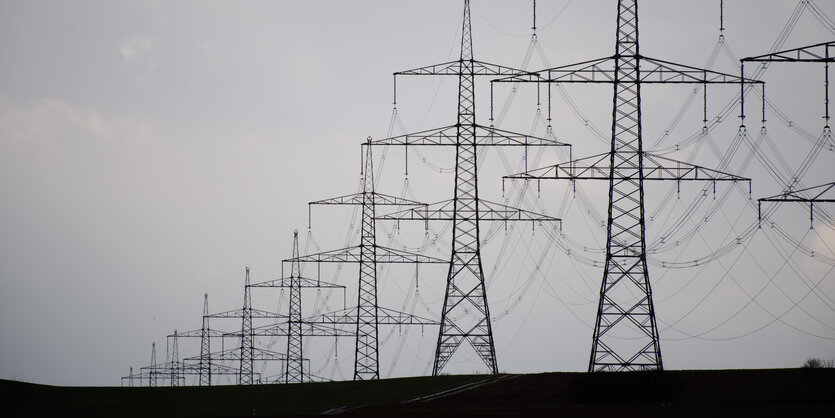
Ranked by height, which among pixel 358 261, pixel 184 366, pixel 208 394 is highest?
pixel 184 366

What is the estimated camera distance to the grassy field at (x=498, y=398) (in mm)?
44969

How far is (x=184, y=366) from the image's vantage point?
504 feet

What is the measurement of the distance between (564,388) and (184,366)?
104m

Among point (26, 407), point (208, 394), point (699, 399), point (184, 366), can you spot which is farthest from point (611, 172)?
point (184, 366)

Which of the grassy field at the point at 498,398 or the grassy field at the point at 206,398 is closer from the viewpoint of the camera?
the grassy field at the point at 498,398

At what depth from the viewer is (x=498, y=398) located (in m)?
52.5

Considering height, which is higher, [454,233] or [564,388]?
[454,233]

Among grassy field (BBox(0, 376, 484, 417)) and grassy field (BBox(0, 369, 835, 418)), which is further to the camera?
grassy field (BBox(0, 376, 484, 417))

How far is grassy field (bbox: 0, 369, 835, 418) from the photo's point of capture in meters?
45.0

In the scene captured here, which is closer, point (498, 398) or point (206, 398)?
point (498, 398)

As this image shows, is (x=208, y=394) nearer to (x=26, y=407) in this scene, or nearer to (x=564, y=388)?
(x=26, y=407)

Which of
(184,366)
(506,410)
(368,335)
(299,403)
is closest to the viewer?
(506,410)

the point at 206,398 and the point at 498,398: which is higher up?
the point at 206,398

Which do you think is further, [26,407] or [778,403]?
[26,407]
